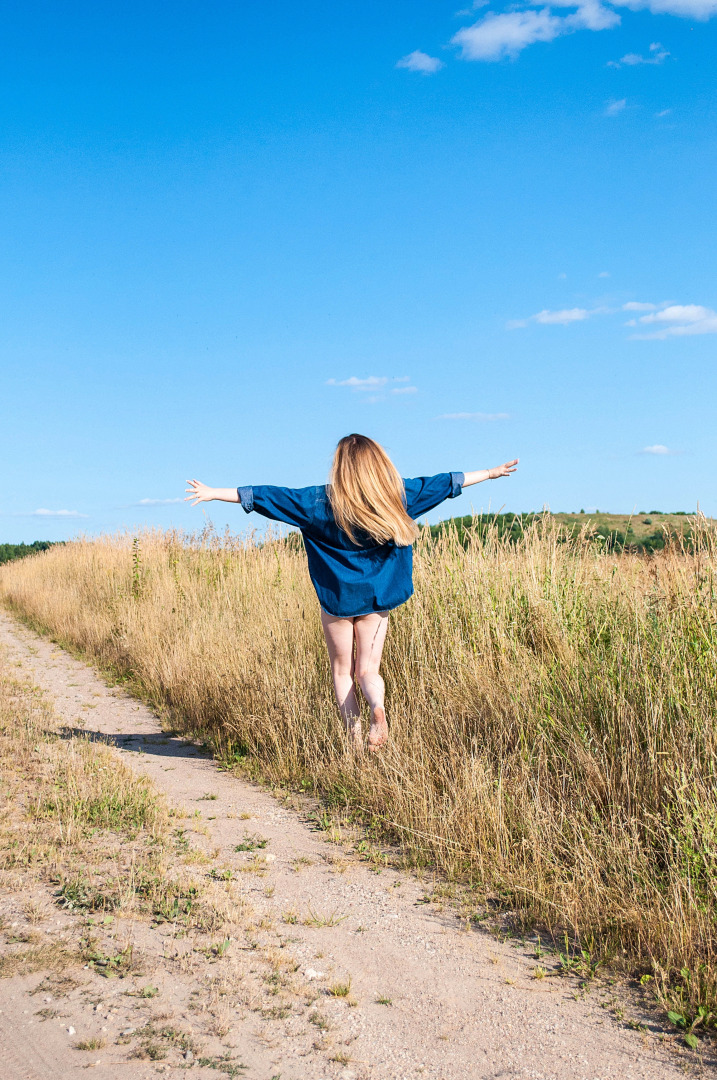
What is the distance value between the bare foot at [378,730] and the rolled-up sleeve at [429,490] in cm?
129

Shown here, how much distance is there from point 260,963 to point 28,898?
1.23m

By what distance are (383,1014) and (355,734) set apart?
237cm

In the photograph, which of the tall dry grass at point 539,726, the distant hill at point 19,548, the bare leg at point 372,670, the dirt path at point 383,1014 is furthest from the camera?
the distant hill at point 19,548

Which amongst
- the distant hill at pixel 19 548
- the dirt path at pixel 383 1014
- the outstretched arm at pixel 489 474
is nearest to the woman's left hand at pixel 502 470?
the outstretched arm at pixel 489 474

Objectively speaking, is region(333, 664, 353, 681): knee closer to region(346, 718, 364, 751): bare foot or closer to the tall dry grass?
region(346, 718, 364, 751): bare foot

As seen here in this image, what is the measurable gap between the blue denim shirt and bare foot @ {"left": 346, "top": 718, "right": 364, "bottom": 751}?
2.53 feet

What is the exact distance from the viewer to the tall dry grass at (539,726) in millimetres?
3203

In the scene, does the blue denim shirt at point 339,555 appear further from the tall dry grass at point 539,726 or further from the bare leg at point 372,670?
the tall dry grass at point 539,726

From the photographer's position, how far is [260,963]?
2.96 meters

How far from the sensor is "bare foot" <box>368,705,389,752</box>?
493 cm

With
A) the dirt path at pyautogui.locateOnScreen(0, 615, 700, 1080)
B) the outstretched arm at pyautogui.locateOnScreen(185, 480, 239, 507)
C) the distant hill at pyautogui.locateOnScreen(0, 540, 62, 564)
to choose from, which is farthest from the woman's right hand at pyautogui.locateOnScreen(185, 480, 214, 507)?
the distant hill at pyautogui.locateOnScreen(0, 540, 62, 564)

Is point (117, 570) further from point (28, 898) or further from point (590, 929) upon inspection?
point (590, 929)

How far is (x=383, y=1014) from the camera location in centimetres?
271

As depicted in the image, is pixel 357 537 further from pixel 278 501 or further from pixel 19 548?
pixel 19 548
